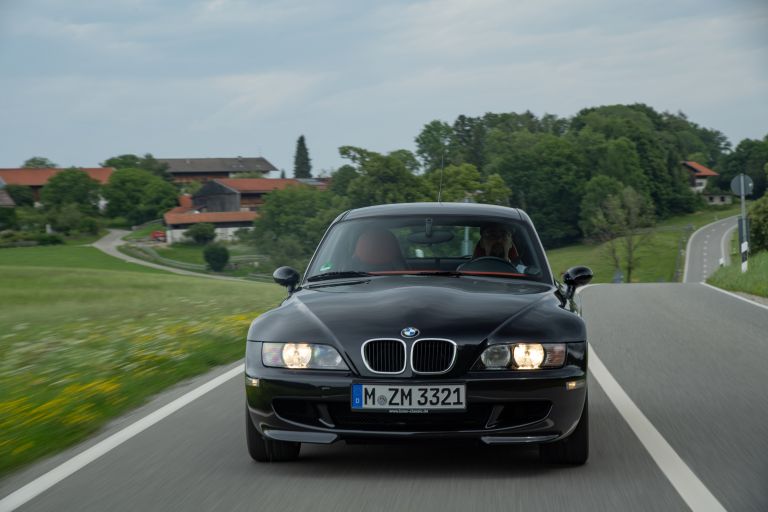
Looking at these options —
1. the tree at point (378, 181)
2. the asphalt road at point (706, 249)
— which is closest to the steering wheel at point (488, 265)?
the asphalt road at point (706, 249)

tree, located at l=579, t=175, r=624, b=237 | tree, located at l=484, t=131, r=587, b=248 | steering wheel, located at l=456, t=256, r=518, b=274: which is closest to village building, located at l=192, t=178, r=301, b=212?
tree, located at l=484, t=131, r=587, b=248

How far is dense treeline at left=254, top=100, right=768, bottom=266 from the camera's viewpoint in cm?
9812

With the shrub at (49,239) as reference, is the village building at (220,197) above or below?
above

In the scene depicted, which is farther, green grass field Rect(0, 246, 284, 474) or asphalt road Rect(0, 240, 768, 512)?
green grass field Rect(0, 246, 284, 474)

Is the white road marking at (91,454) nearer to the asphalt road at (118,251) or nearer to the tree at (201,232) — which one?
the asphalt road at (118,251)

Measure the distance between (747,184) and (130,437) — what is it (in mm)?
25669

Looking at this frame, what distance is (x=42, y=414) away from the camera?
7.29 meters

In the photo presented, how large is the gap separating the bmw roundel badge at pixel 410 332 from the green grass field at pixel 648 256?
252ft

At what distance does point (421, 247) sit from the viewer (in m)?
7.37

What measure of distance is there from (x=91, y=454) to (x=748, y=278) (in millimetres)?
21072

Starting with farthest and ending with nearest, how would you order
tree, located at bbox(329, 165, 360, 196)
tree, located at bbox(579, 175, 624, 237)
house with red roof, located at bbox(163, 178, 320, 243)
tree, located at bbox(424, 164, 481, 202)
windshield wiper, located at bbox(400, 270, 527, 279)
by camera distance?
house with red roof, located at bbox(163, 178, 320, 243) → tree, located at bbox(579, 175, 624, 237) → tree, located at bbox(329, 165, 360, 196) → tree, located at bbox(424, 164, 481, 202) → windshield wiper, located at bbox(400, 270, 527, 279)

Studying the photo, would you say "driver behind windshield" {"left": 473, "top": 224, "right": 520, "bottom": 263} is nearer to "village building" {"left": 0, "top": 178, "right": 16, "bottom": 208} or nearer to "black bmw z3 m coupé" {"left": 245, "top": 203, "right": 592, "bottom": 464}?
"black bmw z3 m coupé" {"left": 245, "top": 203, "right": 592, "bottom": 464}

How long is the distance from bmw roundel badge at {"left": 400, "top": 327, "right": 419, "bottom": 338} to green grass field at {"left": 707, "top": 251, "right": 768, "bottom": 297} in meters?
17.2

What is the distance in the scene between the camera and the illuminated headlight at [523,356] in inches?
199
